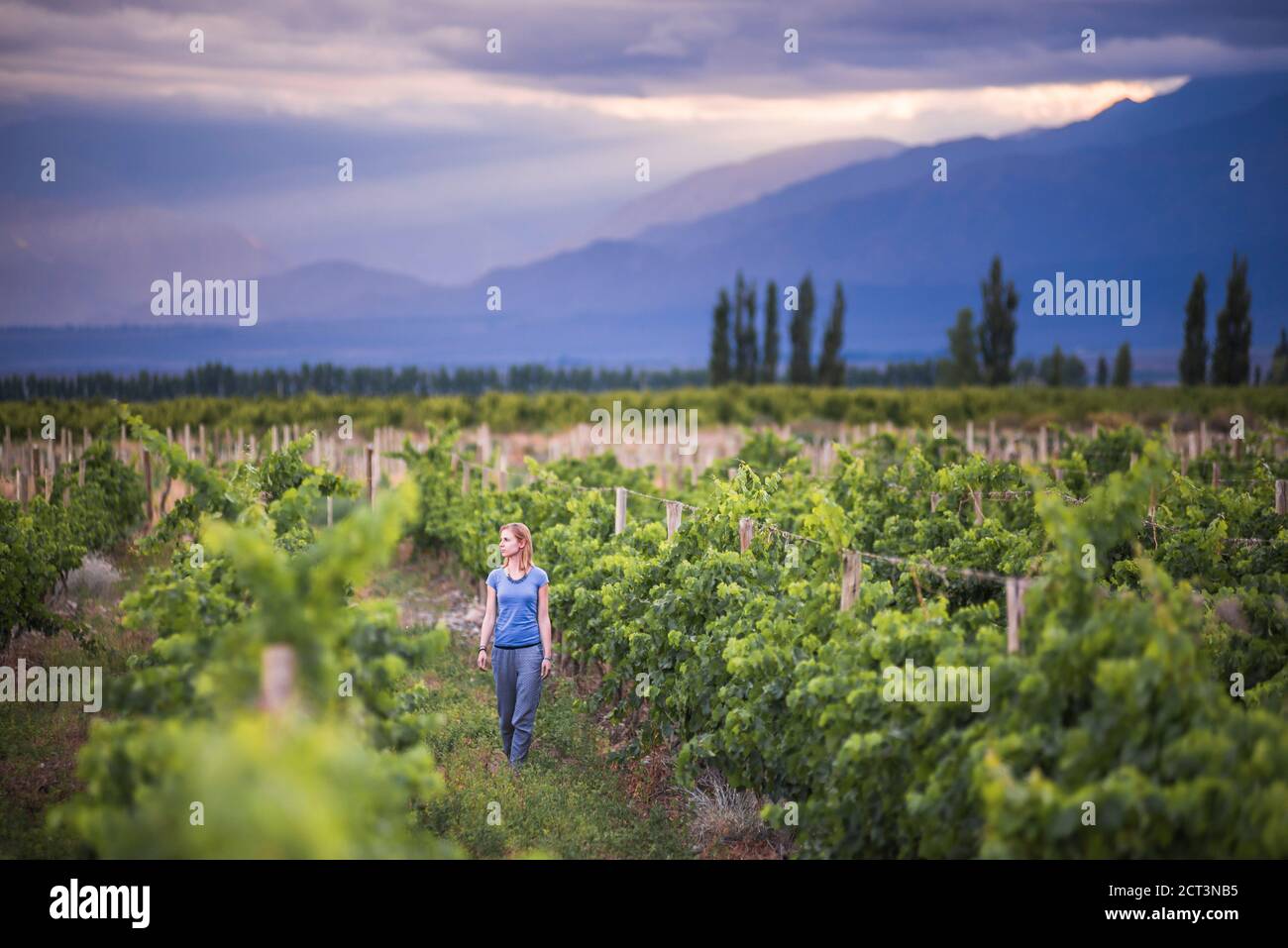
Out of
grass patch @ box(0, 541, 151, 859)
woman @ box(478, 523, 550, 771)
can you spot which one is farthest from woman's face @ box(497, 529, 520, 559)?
grass patch @ box(0, 541, 151, 859)

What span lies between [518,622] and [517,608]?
0.34 feet

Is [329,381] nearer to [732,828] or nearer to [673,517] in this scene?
[673,517]

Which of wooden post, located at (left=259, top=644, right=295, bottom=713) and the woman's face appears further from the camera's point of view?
the woman's face

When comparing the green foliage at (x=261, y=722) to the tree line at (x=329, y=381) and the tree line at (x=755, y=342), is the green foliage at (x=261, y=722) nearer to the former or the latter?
the tree line at (x=755, y=342)

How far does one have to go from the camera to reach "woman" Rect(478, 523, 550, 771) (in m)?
8.74

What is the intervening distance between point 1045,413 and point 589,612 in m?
47.8

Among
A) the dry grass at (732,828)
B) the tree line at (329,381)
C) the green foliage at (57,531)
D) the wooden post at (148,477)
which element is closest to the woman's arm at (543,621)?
the dry grass at (732,828)

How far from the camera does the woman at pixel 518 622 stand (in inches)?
344

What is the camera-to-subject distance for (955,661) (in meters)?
5.95

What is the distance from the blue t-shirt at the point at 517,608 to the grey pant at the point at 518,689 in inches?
4.3

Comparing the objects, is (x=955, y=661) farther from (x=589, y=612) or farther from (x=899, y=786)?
(x=589, y=612)

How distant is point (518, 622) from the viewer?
874 cm

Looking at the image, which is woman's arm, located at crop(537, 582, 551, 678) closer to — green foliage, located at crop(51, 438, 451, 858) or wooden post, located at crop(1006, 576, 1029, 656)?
green foliage, located at crop(51, 438, 451, 858)

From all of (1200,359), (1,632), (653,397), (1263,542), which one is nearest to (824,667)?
(1263,542)
